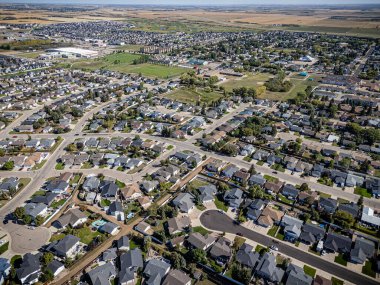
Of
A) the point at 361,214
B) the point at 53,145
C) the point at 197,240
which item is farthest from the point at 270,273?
the point at 53,145

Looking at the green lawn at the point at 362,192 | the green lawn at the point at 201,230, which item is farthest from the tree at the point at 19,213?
the green lawn at the point at 362,192

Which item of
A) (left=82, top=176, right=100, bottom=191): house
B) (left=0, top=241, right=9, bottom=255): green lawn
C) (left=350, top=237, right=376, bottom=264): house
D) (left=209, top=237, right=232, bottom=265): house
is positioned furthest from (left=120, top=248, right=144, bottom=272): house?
(left=350, top=237, right=376, bottom=264): house

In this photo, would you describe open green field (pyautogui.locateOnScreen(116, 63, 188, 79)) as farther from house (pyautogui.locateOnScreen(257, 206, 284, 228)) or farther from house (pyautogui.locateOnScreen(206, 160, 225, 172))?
house (pyautogui.locateOnScreen(257, 206, 284, 228))

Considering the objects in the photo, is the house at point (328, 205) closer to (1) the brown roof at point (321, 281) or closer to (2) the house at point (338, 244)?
(2) the house at point (338, 244)

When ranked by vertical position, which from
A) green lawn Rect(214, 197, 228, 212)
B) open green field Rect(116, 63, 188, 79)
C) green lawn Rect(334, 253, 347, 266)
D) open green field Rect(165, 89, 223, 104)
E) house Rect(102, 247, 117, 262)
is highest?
open green field Rect(116, 63, 188, 79)

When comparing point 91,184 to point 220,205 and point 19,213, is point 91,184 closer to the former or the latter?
point 19,213

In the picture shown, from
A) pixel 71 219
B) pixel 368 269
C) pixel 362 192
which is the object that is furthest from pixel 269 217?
pixel 71 219

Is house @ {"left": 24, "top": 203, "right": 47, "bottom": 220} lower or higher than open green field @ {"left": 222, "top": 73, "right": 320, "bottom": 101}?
lower
